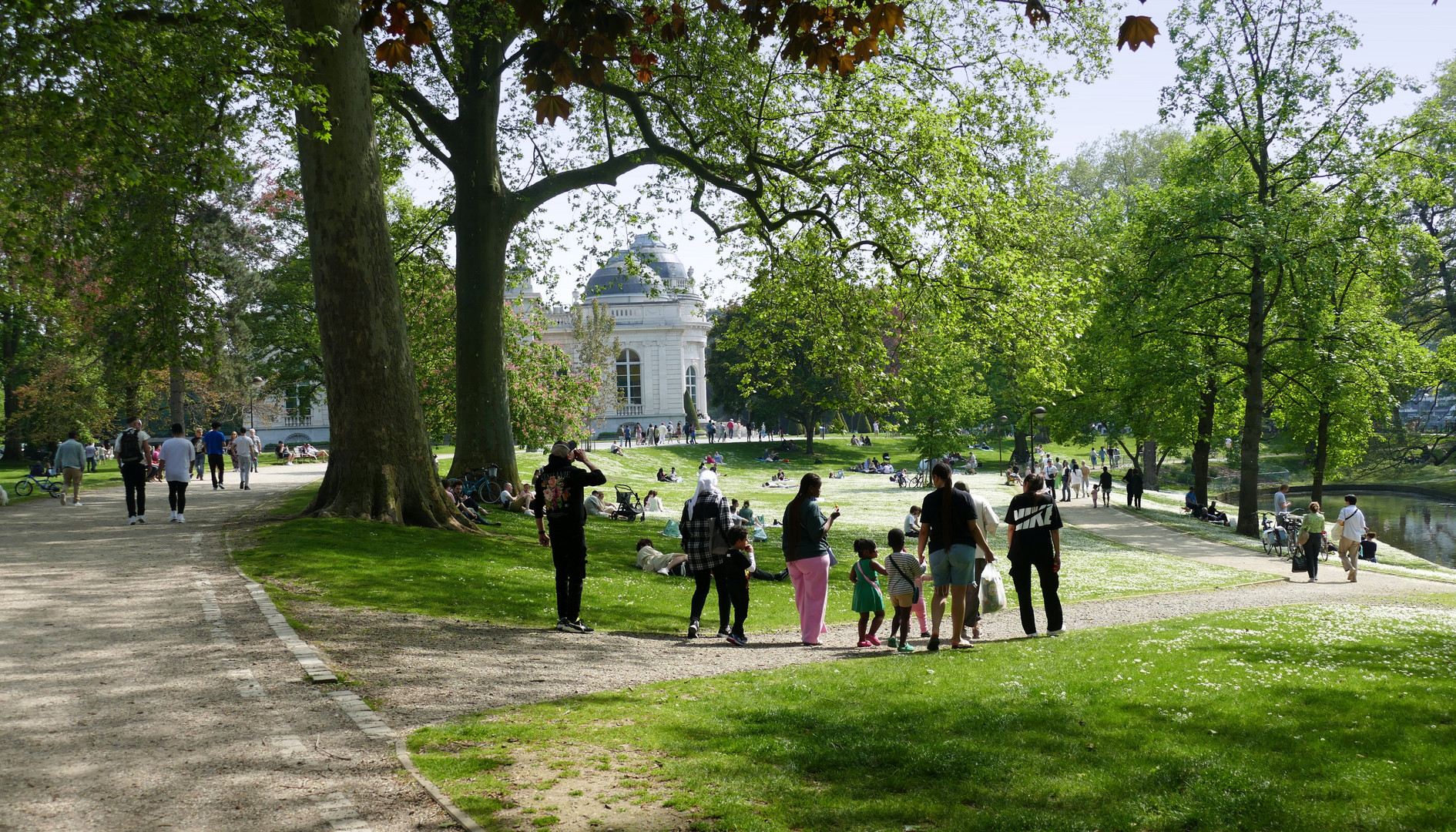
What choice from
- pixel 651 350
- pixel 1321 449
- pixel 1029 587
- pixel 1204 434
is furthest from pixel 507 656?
pixel 651 350

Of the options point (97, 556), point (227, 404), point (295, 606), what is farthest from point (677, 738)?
point (227, 404)

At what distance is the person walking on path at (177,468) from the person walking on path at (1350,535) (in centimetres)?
2136

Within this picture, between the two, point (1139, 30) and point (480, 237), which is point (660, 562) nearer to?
point (480, 237)

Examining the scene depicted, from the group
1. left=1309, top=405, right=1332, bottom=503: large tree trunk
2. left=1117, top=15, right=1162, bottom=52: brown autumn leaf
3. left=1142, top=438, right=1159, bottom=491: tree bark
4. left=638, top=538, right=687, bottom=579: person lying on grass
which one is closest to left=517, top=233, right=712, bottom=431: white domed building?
left=1142, top=438, right=1159, bottom=491: tree bark

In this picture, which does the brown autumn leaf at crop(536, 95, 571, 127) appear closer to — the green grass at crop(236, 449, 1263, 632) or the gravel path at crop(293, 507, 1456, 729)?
the gravel path at crop(293, 507, 1456, 729)

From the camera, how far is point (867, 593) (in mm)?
10664

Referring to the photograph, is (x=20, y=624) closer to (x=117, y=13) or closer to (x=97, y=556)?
(x=97, y=556)

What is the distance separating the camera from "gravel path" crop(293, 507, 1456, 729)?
6.98 meters

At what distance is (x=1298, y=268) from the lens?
27625 mm

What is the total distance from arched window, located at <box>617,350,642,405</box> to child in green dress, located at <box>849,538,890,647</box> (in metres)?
63.8

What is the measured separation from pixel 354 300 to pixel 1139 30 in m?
11.8

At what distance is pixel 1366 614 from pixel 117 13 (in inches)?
651

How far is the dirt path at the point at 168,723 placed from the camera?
4480mm

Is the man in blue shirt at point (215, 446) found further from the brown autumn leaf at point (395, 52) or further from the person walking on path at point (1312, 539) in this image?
the person walking on path at point (1312, 539)
